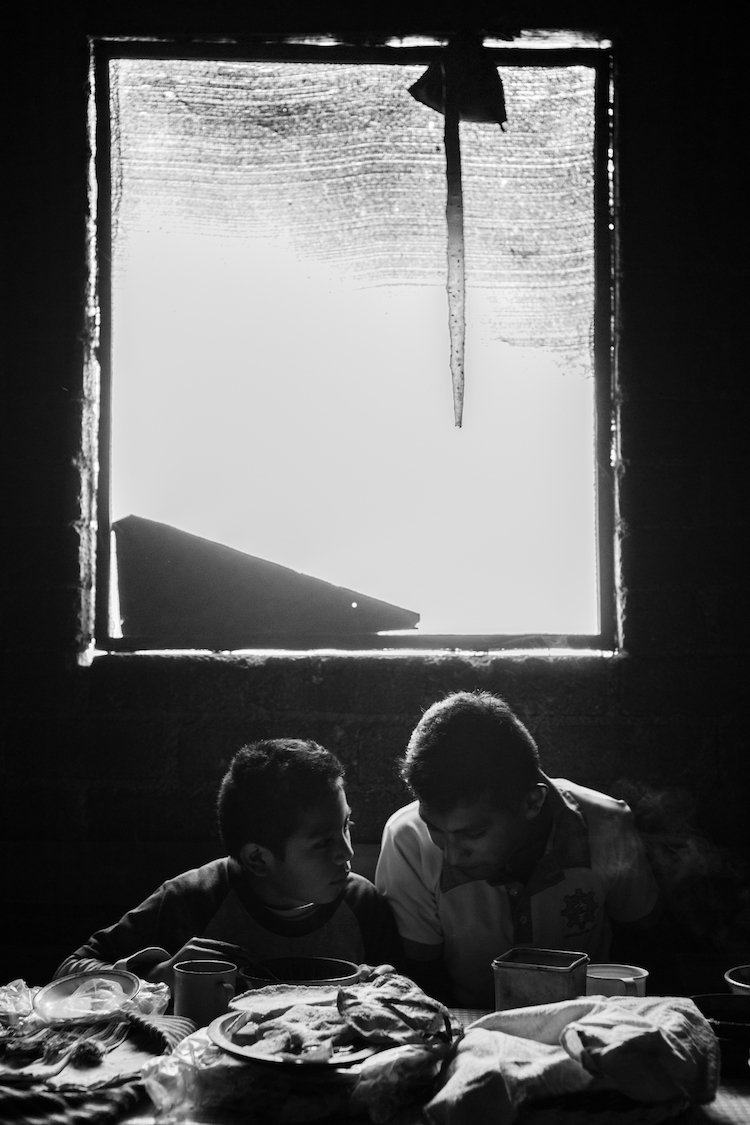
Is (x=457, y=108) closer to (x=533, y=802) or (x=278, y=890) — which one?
(x=533, y=802)

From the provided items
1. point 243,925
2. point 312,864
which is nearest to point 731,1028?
point 312,864

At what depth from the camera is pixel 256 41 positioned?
111 inches

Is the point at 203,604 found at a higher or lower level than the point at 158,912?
higher

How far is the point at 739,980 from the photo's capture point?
154 cm

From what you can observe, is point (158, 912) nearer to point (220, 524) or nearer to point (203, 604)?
point (203, 604)

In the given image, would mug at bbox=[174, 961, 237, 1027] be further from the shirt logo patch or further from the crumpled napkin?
the shirt logo patch

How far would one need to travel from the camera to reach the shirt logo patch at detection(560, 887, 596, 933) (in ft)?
6.64

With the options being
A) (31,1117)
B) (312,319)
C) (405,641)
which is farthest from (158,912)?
(312,319)

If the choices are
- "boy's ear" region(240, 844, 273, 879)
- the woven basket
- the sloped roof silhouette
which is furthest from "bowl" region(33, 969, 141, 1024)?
the sloped roof silhouette

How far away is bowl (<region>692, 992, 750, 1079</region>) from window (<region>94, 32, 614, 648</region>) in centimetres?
134

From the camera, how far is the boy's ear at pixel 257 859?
209 centimetres

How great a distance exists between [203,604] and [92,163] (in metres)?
1.26

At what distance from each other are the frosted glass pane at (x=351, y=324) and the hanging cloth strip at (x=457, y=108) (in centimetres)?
3

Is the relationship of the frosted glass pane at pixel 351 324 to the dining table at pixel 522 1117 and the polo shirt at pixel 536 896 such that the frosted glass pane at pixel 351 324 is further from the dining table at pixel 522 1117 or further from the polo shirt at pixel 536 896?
the dining table at pixel 522 1117
